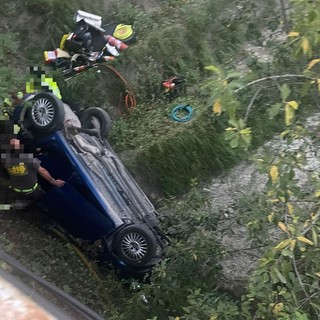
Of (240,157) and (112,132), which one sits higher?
(112,132)

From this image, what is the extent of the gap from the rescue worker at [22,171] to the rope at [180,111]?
6.12 ft

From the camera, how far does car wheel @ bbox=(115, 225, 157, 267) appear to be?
18.1ft

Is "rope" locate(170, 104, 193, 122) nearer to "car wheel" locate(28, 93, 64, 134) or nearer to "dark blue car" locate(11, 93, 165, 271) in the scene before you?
"dark blue car" locate(11, 93, 165, 271)

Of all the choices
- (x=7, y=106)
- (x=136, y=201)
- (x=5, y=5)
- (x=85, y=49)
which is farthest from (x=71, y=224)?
(x=5, y=5)

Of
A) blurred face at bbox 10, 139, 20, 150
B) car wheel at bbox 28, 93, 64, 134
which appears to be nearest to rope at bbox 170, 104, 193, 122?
car wheel at bbox 28, 93, 64, 134

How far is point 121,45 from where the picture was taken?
720cm

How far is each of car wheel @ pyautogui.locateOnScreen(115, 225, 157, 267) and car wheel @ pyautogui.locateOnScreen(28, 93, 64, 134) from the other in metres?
1.25

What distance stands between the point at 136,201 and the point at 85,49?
2320 millimetres

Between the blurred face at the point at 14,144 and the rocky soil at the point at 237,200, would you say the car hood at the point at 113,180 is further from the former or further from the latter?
the rocky soil at the point at 237,200

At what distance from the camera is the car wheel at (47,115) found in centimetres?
551

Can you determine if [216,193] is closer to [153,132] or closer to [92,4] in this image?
[153,132]

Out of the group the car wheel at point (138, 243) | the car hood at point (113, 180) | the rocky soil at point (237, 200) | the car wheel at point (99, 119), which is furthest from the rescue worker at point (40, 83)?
the rocky soil at point (237, 200)

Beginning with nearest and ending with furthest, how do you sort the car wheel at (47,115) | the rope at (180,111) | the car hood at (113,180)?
the car wheel at (47,115), the car hood at (113,180), the rope at (180,111)

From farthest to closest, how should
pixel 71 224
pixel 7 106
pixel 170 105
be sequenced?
1. pixel 170 105
2. pixel 71 224
3. pixel 7 106
